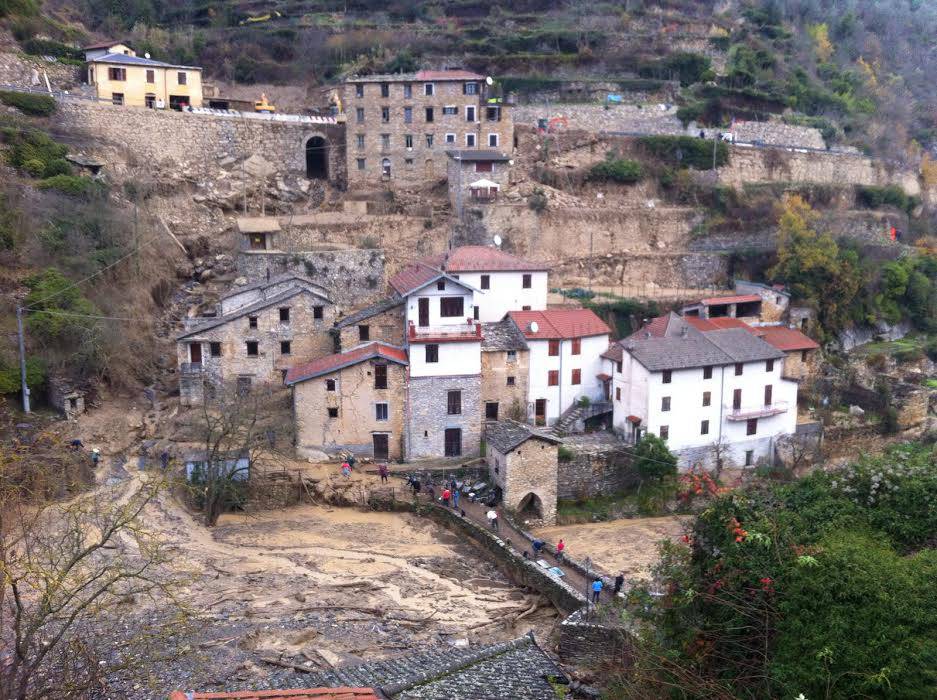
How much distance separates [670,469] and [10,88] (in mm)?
36760

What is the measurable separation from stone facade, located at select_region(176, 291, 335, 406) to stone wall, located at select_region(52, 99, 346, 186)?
14404 mm

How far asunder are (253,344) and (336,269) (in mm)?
6665

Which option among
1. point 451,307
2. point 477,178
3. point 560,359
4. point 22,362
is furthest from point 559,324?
point 22,362

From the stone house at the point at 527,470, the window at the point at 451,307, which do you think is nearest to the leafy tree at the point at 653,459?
the stone house at the point at 527,470

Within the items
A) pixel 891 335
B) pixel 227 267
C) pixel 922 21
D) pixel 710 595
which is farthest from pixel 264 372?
pixel 922 21

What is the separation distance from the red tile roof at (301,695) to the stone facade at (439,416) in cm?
1694

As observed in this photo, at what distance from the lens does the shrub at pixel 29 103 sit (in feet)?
145

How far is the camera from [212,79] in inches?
2362

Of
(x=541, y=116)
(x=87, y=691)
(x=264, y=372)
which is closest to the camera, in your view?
(x=87, y=691)

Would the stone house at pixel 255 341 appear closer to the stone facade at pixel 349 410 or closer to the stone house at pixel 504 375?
the stone facade at pixel 349 410

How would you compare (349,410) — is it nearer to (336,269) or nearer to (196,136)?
(336,269)

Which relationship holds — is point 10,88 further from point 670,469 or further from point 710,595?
point 710,595

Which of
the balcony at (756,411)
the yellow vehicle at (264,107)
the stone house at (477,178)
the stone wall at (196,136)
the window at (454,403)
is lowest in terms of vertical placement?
the balcony at (756,411)

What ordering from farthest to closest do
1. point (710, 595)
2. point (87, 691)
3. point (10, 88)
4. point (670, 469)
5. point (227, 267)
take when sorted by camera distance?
point (10, 88)
point (227, 267)
point (670, 469)
point (87, 691)
point (710, 595)
